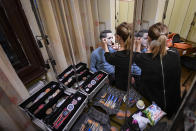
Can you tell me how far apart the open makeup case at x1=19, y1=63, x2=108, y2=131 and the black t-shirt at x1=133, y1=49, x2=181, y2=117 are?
1.26 feet

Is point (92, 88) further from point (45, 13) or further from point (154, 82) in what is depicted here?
point (45, 13)

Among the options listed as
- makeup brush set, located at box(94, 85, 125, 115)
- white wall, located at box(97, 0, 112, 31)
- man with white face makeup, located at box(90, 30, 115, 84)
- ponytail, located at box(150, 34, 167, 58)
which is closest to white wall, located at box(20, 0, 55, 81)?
man with white face makeup, located at box(90, 30, 115, 84)

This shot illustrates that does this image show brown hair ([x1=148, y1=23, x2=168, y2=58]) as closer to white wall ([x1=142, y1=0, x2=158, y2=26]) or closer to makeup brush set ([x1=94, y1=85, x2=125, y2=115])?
makeup brush set ([x1=94, y1=85, x2=125, y2=115])

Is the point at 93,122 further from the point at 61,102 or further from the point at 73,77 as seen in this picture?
the point at 73,77

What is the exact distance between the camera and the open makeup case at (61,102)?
2.19 ft

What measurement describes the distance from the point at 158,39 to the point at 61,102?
0.97 meters

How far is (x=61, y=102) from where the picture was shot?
0.85 m

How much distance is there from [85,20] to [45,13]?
0.53 meters

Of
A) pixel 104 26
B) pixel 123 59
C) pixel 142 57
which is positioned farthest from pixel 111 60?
pixel 104 26

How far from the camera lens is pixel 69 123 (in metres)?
0.66

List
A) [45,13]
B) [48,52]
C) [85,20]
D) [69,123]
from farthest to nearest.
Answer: [85,20]
[48,52]
[45,13]
[69,123]

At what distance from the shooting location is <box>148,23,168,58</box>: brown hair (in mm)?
825

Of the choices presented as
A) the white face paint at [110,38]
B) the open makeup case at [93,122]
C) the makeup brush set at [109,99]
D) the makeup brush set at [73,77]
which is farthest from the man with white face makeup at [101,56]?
the open makeup case at [93,122]

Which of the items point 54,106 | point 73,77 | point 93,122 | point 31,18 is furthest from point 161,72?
point 31,18
